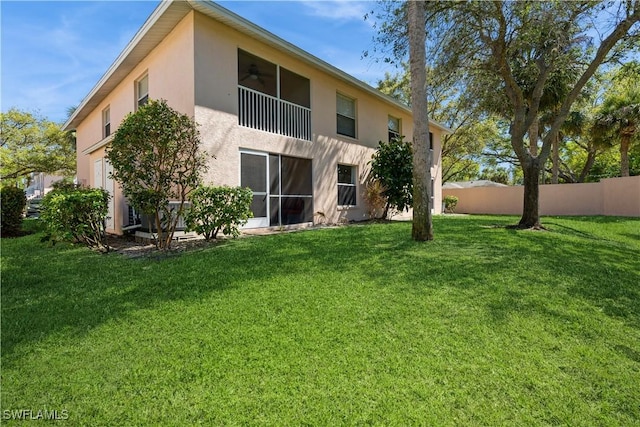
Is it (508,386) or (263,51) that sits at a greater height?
(263,51)

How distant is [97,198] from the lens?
6.56 m

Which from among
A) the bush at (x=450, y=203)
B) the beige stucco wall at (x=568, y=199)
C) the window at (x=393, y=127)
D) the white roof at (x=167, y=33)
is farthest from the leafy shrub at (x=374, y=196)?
the beige stucco wall at (x=568, y=199)

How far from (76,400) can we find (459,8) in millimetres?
10976

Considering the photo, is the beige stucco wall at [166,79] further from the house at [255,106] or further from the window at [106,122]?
the window at [106,122]

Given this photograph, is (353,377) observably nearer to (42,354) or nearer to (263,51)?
(42,354)

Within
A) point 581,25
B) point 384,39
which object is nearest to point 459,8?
point 384,39

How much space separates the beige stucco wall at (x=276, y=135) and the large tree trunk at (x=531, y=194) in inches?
217

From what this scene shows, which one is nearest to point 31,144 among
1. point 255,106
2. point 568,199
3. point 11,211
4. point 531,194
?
point 11,211

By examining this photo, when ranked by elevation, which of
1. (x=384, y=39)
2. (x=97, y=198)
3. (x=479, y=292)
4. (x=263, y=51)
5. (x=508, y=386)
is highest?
(x=384, y=39)

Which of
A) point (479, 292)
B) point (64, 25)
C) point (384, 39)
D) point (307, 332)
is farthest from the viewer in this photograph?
point (384, 39)

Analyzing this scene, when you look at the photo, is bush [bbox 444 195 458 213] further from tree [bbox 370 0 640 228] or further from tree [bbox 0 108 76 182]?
tree [bbox 0 108 76 182]

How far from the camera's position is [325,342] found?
3.01 metres

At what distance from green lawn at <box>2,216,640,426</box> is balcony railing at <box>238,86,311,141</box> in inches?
199

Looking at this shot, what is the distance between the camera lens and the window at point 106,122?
13.8 m
